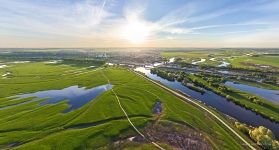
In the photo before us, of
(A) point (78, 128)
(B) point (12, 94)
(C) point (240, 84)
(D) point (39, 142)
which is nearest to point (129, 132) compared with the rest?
(A) point (78, 128)

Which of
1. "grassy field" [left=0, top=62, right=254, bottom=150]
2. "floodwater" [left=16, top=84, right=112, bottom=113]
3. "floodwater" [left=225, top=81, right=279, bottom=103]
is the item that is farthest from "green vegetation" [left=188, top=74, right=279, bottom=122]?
"floodwater" [left=16, top=84, right=112, bottom=113]

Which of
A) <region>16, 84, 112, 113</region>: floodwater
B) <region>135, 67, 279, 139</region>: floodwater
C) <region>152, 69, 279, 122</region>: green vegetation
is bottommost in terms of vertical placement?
<region>135, 67, 279, 139</region>: floodwater

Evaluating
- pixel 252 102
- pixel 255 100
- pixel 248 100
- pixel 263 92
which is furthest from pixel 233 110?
pixel 263 92

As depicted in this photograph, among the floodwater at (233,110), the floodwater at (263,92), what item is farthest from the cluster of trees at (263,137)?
the floodwater at (263,92)

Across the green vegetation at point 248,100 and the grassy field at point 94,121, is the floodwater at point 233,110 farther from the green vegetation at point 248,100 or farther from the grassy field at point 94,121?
the grassy field at point 94,121

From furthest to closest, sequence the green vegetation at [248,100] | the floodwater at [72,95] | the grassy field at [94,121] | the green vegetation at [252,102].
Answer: the floodwater at [72,95]
the green vegetation at [248,100]
the green vegetation at [252,102]
the grassy field at [94,121]

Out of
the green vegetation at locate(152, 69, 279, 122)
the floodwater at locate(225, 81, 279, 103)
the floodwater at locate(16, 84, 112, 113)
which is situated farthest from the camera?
the floodwater at locate(225, 81, 279, 103)

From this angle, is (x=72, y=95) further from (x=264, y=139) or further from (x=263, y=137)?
(x=264, y=139)

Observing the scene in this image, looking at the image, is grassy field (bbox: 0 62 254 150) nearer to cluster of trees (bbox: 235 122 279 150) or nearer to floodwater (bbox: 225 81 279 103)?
cluster of trees (bbox: 235 122 279 150)

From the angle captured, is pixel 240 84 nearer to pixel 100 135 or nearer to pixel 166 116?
pixel 166 116
